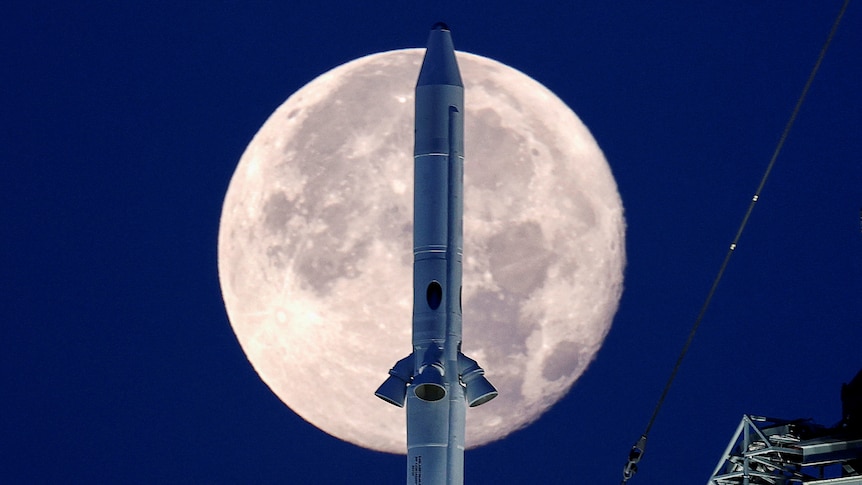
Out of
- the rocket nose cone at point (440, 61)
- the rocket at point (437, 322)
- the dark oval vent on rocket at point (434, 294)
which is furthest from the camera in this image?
the rocket nose cone at point (440, 61)

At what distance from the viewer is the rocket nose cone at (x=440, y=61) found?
5503 centimetres

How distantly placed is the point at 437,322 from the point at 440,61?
25.3ft

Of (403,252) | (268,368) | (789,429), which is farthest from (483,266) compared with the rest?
(789,429)

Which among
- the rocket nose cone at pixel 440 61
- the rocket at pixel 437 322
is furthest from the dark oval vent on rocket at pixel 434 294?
the rocket nose cone at pixel 440 61

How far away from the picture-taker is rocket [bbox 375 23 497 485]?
170 ft

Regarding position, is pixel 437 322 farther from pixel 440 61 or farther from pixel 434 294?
pixel 440 61

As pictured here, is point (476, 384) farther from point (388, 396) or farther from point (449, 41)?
point (449, 41)

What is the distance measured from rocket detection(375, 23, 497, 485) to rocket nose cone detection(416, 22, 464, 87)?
304 millimetres

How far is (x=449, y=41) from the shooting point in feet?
185

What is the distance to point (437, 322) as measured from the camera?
52.4 metres

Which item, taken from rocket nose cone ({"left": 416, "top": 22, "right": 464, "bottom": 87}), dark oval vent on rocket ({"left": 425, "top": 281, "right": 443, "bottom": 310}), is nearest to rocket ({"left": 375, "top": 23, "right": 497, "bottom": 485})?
dark oval vent on rocket ({"left": 425, "top": 281, "right": 443, "bottom": 310})

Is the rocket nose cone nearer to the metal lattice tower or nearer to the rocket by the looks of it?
the rocket

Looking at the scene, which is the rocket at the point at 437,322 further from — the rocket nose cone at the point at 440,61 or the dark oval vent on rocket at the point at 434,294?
the rocket nose cone at the point at 440,61

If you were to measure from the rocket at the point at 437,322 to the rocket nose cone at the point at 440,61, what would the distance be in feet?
1.00
